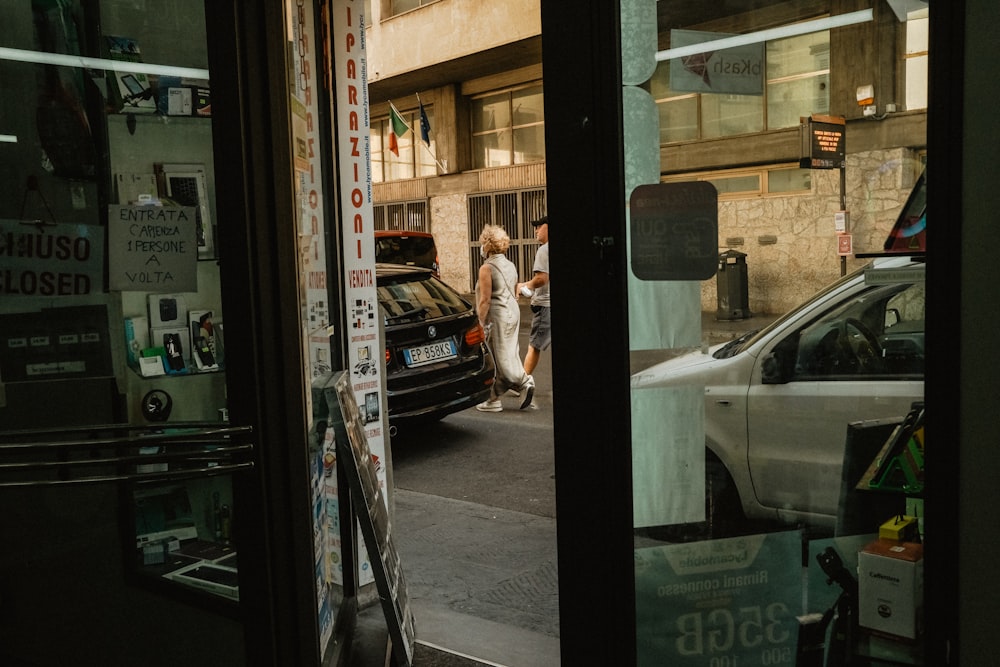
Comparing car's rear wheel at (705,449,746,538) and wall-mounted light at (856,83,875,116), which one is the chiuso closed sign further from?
wall-mounted light at (856,83,875,116)

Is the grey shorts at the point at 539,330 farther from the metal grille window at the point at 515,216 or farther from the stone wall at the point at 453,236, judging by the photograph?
the stone wall at the point at 453,236

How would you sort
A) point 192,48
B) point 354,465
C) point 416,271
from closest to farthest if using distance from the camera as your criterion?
point 192,48, point 354,465, point 416,271

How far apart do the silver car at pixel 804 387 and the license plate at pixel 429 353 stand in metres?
4.72

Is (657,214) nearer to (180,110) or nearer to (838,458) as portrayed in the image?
(838,458)

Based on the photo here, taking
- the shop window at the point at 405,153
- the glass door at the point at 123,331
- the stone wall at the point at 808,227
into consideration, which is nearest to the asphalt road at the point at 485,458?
the glass door at the point at 123,331

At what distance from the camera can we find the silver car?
1.98 metres

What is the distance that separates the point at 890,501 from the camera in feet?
6.70

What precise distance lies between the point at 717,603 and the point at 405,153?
76.8 feet

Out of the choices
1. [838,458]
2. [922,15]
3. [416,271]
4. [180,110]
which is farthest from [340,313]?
[416,271]

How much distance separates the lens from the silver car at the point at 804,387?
1984 millimetres

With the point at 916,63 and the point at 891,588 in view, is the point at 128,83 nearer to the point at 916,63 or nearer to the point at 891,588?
the point at 916,63

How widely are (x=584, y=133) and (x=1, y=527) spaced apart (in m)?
2.24

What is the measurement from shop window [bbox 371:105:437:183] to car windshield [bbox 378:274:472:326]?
16123 millimetres

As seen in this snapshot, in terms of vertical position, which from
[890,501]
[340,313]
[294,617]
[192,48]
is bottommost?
[294,617]
